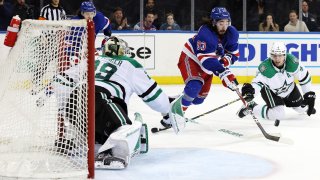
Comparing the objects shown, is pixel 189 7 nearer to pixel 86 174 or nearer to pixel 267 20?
pixel 267 20

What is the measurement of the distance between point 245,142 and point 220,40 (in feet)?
3.40

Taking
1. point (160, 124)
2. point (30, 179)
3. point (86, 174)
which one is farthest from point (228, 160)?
point (160, 124)

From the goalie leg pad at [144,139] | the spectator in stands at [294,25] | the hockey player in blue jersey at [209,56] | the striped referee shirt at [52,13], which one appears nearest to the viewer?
the goalie leg pad at [144,139]

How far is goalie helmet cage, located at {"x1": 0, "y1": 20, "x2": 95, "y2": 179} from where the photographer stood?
3.21 meters

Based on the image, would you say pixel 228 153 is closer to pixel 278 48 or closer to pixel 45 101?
pixel 45 101

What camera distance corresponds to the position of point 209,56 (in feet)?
15.9

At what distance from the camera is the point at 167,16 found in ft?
28.1

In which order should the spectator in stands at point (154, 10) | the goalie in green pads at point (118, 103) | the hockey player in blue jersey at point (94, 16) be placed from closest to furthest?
the goalie in green pads at point (118, 103)
the hockey player in blue jersey at point (94, 16)
the spectator in stands at point (154, 10)

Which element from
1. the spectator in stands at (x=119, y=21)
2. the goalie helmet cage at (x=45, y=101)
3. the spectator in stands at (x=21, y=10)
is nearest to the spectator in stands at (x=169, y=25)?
the spectator in stands at (x=119, y=21)

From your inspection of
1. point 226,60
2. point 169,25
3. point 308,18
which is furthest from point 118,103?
point 308,18

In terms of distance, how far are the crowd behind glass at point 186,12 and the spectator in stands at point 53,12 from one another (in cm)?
45

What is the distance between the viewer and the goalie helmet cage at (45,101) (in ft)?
10.5

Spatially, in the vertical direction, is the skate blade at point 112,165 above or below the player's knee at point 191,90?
below

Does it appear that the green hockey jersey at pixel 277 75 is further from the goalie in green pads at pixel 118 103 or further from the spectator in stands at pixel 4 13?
the spectator in stands at pixel 4 13
